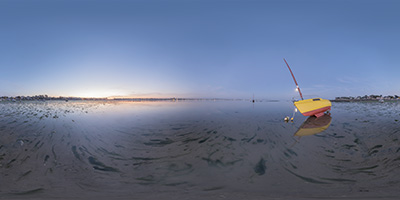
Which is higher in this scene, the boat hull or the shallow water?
the boat hull

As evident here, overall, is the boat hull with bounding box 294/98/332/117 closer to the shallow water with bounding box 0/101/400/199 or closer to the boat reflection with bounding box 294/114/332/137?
the boat reflection with bounding box 294/114/332/137

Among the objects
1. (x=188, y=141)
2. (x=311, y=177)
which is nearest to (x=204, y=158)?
(x=188, y=141)

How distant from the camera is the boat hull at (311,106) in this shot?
898 inches

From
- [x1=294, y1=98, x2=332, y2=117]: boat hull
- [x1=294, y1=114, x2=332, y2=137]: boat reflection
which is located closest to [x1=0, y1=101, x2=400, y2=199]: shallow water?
[x1=294, y1=114, x2=332, y2=137]: boat reflection

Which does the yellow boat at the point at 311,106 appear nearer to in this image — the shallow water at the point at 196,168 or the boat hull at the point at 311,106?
the boat hull at the point at 311,106

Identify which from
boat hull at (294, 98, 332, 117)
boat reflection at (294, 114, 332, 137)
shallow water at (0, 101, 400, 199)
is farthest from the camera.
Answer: boat hull at (294, 98, 332, 117)

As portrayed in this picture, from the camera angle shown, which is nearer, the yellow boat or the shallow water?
the shallow water

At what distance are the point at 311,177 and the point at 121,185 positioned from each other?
734 centimetres

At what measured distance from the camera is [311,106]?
76.7 ft

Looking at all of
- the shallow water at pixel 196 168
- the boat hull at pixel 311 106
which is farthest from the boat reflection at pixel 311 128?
the boat hull at pixel 311 106

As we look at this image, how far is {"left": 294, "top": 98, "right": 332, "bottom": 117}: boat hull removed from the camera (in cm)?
2282

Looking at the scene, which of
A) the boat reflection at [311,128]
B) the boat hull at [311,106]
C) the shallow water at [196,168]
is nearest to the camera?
the shallow water at [196,168]

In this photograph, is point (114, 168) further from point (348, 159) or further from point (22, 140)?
point (348, 159)

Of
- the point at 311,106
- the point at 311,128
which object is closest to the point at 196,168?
the point at 311,128
